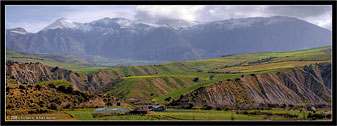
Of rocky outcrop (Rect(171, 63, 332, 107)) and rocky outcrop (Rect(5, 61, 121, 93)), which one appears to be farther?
rocky outcrop (Rect(5, 61, 121, 93))

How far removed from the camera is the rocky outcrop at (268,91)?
62281 mm

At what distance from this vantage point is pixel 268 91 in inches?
Result: 2657

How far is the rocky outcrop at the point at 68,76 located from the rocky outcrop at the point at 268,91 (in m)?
44.1

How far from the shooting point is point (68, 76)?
129375 millimetres

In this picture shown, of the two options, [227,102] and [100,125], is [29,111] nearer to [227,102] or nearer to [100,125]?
[100,125]

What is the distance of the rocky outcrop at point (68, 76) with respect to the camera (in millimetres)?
100463

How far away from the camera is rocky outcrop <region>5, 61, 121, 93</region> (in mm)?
100463

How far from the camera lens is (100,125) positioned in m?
25.1

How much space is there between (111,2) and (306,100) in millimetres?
49807

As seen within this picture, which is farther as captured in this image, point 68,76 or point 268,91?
point 68,76

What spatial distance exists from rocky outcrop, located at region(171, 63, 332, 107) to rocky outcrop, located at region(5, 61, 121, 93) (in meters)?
44.1

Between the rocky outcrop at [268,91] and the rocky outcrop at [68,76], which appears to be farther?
the rocky outcrop at [68,76]

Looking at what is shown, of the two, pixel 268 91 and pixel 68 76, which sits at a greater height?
pixel 68 76

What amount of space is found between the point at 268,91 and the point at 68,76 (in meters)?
81.7
